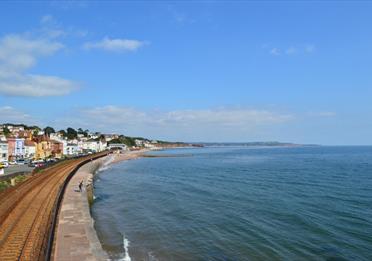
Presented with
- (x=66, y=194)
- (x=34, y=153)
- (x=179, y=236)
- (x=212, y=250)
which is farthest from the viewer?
(x=34, y=153)

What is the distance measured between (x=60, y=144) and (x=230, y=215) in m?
124

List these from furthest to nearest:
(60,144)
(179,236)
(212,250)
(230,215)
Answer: (60,144), (230,215), (179,236), (212,250)

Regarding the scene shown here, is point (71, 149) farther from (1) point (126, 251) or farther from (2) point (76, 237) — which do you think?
(2) point (76, 237)

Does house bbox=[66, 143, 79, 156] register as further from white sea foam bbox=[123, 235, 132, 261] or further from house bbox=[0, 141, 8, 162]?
white sea foam bbox=[123, 235, 132, 261]

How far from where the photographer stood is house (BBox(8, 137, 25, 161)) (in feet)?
333

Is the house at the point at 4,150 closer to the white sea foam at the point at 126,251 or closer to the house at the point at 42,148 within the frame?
the house at the point at 42,148

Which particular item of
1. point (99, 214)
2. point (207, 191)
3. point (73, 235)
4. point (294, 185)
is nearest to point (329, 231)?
point (73, 235)

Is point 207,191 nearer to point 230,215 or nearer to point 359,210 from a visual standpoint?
point 230,215

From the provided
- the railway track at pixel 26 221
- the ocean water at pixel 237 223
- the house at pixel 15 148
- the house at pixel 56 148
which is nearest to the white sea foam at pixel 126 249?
the ocean water at pixel 237 223

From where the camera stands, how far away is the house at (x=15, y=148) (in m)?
102

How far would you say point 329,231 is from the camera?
26.8 metres

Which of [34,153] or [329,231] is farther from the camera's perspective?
[34,153]

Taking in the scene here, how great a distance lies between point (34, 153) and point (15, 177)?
71219 mm

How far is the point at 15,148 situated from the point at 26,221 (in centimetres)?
8711
